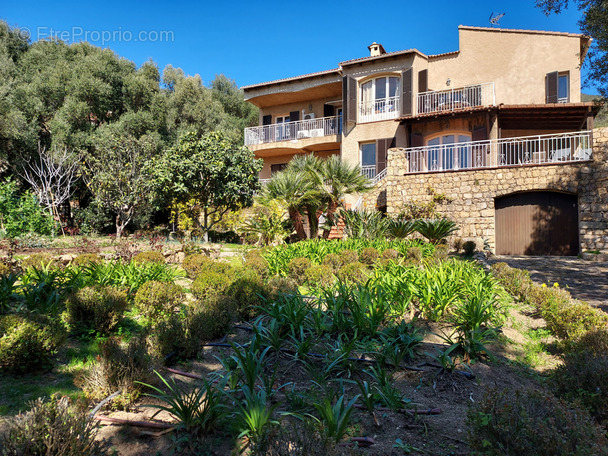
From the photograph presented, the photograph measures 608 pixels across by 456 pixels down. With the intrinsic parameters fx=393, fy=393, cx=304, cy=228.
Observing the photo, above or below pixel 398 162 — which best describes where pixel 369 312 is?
below

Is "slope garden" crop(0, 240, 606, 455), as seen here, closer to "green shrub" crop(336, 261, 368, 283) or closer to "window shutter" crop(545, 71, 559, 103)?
"green shrub" crop(336, 261, 368, 283)

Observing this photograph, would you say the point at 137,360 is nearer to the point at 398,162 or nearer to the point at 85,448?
the point at 85,448

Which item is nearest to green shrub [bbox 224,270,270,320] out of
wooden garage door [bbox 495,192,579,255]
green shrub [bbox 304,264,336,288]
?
green shrub [bbox 304,264,336,288]

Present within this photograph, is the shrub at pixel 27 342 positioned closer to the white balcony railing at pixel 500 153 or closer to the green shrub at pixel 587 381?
the green shrub at pixel 587 381

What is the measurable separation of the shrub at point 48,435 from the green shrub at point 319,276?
458 centimetres

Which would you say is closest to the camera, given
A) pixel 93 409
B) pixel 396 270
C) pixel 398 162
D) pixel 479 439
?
pixel 479 439

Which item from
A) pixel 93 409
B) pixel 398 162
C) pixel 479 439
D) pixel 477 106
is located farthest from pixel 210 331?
pixel 477 106

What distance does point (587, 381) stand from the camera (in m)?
2.89

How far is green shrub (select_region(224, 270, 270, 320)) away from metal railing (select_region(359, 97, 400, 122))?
56.0 ft

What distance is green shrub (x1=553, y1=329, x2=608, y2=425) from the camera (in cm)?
273

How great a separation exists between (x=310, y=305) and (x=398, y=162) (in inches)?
513

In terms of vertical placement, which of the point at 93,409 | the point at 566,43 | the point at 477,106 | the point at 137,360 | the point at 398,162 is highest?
the point at 566,43

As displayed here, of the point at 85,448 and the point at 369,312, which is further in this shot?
the point at 369,312

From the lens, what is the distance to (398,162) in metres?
16.6
